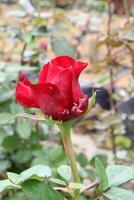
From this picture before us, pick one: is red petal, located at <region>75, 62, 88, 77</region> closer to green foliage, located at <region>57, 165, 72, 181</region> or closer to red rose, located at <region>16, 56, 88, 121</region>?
red rose, located at <region>16, 56, 88, 121</region>

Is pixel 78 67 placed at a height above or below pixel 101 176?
above

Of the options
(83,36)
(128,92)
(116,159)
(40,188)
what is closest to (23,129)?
(116,159)

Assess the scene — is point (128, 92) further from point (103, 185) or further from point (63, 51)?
point (103, 185)

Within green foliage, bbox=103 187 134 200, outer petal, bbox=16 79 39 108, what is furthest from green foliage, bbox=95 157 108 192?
outer petal, bbox=16 79 39 108

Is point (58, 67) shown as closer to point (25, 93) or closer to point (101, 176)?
point (25, 93)

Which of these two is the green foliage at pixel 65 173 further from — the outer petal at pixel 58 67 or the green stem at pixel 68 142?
the outer petal at pixel 58 67

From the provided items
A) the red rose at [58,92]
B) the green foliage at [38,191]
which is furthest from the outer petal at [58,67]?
the green foliage at [38,191]

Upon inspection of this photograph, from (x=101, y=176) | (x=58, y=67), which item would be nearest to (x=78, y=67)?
(x=58, y=67)
